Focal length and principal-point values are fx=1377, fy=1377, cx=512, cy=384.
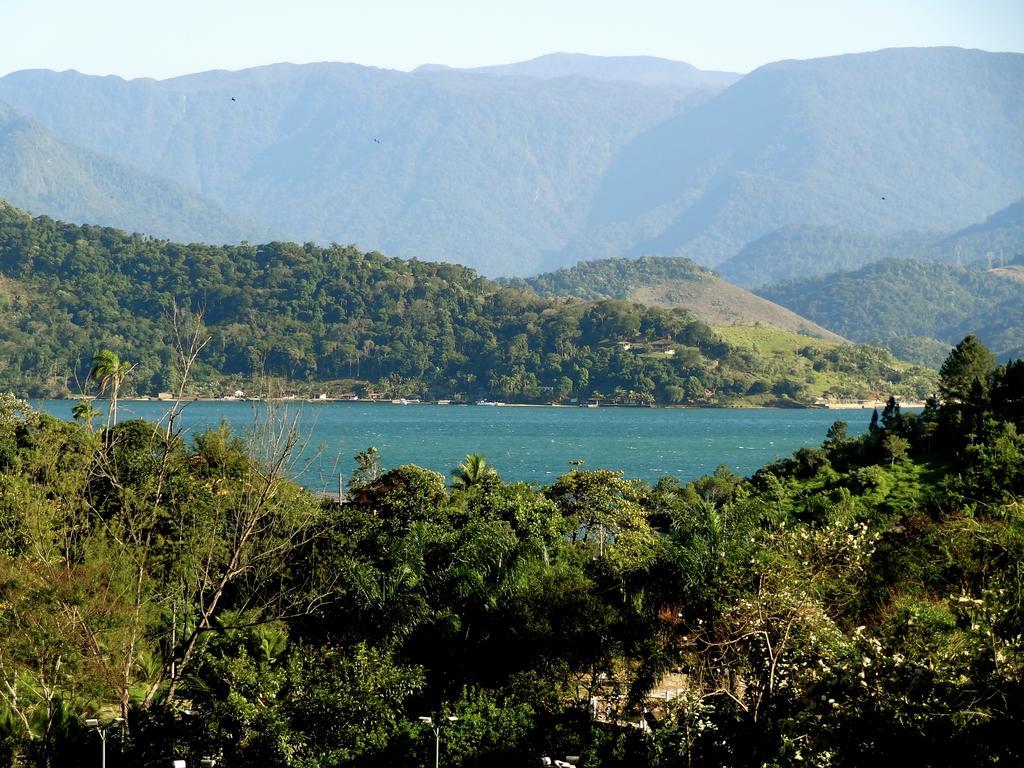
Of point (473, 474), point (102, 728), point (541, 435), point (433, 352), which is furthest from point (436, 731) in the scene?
point (433, 352)

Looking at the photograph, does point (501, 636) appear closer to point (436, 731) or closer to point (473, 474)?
point (436, 731)

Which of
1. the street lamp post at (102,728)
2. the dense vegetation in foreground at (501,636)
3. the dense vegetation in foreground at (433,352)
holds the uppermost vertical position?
the dense vegetation in foreground at (433,352)

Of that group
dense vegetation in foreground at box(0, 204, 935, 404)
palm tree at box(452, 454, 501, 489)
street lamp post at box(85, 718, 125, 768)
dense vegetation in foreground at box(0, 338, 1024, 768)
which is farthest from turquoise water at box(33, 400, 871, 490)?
street lamp post at box(85, 718, 125, 768)

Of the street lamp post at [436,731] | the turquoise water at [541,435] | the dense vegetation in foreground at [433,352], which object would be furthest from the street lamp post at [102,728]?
the dense vegetation in foreground at [433,352]

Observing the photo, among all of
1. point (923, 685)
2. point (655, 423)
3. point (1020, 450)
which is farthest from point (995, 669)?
point (655, 423)

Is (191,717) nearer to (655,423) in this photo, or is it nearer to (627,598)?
(627,598)

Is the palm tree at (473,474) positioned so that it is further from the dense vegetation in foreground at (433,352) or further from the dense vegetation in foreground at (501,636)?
the dense vegetation in foreground at (433,352)
